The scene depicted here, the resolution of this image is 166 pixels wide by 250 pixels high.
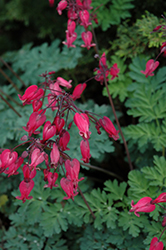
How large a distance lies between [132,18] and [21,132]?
185cm

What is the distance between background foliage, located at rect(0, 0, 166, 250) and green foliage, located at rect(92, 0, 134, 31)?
11 mm

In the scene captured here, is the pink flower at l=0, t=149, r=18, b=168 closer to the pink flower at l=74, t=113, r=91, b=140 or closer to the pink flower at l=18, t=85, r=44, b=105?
the pink flower at l=18, t=85, r=44, b=105

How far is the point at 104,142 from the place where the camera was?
2191 millimetres

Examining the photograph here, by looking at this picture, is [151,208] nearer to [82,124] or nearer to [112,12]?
[82,124]

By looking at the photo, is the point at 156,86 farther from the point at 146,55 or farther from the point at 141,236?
the point at 141,236

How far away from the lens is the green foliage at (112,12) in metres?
2.55

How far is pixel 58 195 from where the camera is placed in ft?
6.66

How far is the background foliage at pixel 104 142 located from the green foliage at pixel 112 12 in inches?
0.4

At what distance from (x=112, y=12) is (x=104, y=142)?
58.7 inches

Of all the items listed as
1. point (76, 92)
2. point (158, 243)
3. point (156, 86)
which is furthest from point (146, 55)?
point (158, 243)

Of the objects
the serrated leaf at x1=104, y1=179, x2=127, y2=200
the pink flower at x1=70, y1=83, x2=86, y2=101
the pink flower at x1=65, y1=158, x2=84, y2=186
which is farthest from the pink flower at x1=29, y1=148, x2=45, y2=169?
the serrated leaf at x1=104, y1=179, x2=127, y2=200

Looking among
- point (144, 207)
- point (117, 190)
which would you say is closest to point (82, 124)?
point (144, 207)

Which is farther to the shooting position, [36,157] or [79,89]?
[79,89]

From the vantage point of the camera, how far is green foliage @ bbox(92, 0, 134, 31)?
2549 mm
